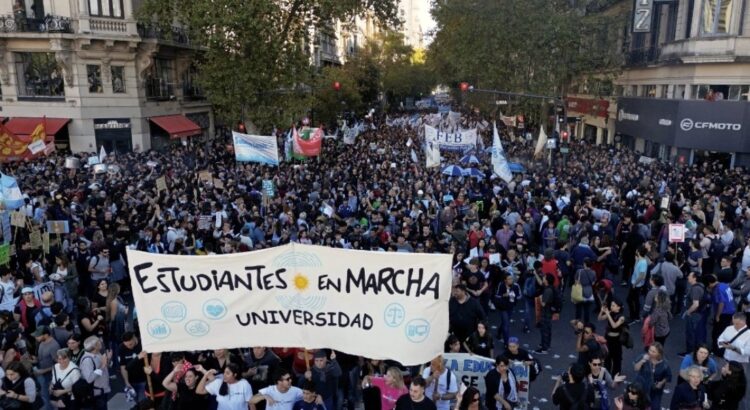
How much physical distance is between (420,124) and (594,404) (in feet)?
128

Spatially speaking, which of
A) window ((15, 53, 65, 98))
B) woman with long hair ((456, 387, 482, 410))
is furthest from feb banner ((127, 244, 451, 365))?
window ((15, 53, 65, 98))

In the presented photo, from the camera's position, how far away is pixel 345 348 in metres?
6.31

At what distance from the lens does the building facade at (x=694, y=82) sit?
24.7 meters

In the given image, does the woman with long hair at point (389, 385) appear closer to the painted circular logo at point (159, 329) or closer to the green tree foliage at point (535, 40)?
the painted circular logo at point (159, 329)

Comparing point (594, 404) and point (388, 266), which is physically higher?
point (388, 266)

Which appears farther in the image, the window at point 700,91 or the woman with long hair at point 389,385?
the window at point 700,91

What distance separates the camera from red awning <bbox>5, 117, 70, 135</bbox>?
29203 mm

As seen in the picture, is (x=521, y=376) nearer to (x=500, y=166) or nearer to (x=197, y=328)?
(x=197, y=328)

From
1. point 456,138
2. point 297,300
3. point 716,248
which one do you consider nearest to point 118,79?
point 456,138

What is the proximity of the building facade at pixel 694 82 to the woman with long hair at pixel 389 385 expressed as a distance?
75.0 ft

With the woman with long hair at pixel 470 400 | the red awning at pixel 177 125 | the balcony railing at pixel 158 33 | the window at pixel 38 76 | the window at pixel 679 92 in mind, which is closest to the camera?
the woman with long hair at pixel 470 400

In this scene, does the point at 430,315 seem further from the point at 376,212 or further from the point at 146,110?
the point at 146,110

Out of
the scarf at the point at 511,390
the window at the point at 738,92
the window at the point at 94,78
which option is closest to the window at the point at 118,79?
the window at the point at 94,78

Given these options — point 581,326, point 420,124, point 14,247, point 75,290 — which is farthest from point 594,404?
point 420,124
